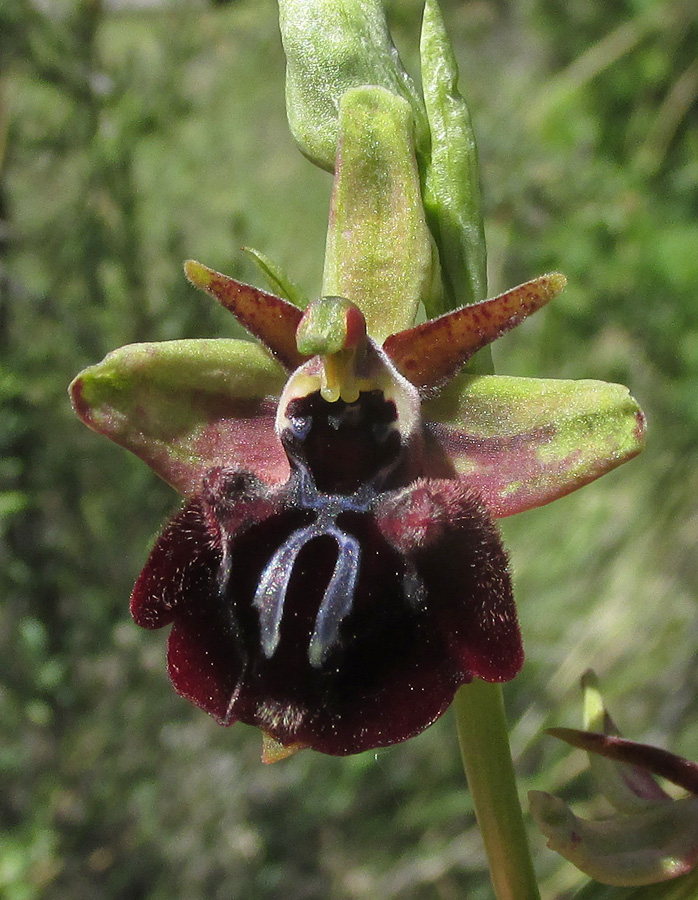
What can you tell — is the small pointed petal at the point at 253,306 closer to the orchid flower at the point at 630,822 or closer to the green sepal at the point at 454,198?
the green sepal at the point at 454,198

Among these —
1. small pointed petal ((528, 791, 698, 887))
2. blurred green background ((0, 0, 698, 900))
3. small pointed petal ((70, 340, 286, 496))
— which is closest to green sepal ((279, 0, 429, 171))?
small pointed petal ((70, 340, 286, 496))

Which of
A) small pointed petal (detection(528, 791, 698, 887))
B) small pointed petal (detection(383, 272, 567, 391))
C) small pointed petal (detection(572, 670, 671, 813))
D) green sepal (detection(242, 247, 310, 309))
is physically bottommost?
→ small pointed petal (detection(528, 791, 698, 887))

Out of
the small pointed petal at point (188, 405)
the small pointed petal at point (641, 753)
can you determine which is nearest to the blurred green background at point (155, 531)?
the small pointed petal at point (188, 405)

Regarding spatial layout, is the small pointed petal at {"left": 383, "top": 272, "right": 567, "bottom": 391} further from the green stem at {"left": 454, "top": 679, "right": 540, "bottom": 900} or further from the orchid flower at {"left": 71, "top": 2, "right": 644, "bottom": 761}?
the green stem at {"left": 454, "top": 679, "right": 540, "bottom": 900}

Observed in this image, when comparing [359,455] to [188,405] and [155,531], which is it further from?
[155,531]

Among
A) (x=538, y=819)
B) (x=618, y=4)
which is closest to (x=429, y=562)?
(x=538, y=819)

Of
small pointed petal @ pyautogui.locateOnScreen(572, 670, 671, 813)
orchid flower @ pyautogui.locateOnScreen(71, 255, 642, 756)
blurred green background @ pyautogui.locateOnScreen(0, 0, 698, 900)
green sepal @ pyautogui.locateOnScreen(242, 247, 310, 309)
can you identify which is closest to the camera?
orchid flower @ pyautogui.locateOnScreen(71, 255, 642, 756)

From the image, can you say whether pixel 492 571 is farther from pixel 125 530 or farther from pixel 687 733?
pixel 687 733
